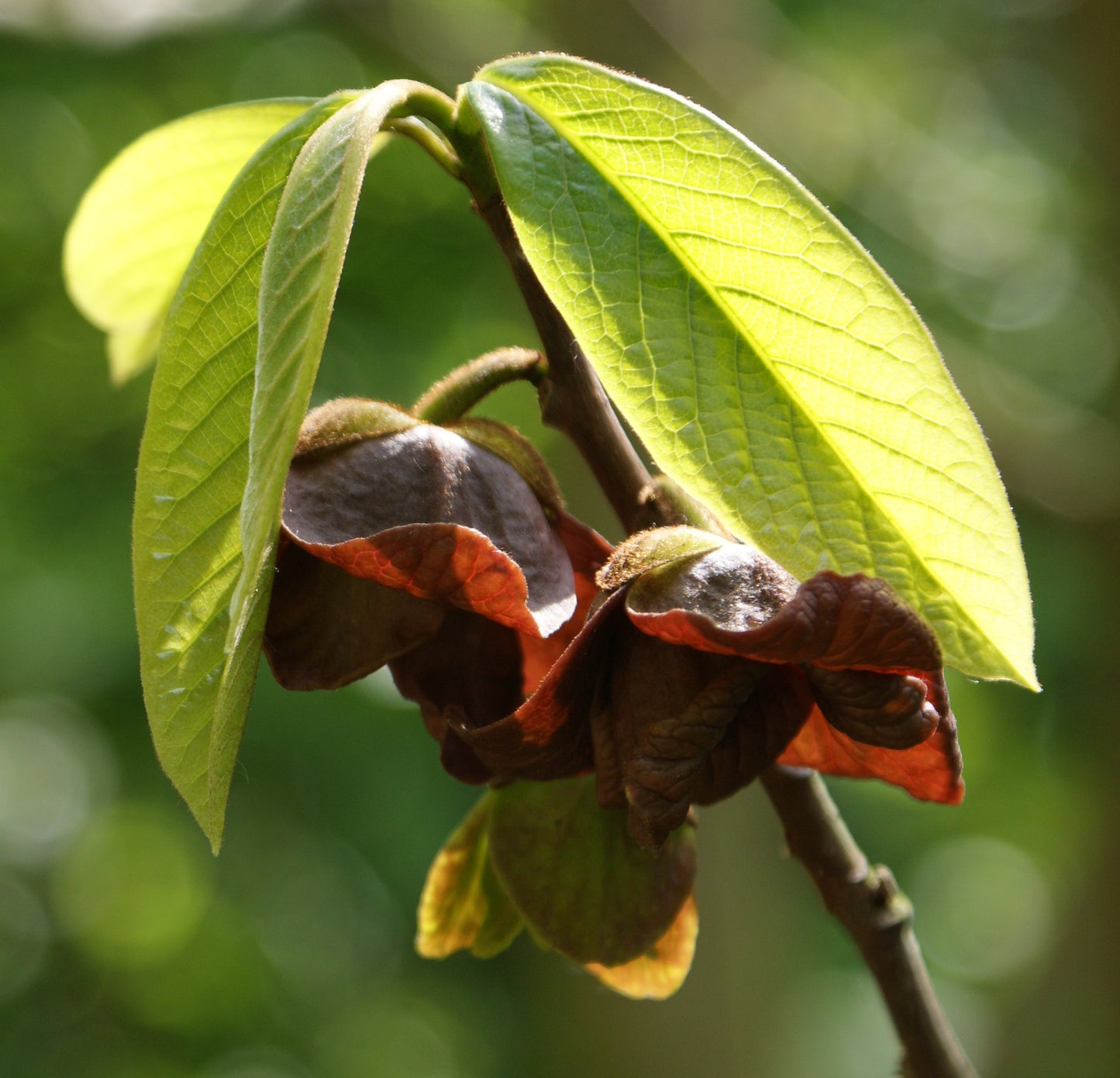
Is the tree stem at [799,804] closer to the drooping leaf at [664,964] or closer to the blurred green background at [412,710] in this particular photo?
the drooping leaf at [664,964]

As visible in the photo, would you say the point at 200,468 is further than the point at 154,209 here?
No

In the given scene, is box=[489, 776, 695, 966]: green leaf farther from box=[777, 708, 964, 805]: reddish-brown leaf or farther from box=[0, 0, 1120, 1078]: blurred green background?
box=[0, 0, 1120, 1078]: blurred green background

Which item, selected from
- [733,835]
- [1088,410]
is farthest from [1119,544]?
[733,835]

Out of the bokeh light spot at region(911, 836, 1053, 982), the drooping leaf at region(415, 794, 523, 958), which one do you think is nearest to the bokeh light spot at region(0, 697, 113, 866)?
the bokeh light spot at region(911, 836, 1053, 982)

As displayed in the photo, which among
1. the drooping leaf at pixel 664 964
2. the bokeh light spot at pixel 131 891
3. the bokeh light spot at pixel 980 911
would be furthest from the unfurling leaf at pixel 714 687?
the bokeh light spot at pixel 980 911

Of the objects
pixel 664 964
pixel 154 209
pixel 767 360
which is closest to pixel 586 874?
pixel 664 964

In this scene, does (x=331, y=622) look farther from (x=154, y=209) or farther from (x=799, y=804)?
(x=154, y=209)

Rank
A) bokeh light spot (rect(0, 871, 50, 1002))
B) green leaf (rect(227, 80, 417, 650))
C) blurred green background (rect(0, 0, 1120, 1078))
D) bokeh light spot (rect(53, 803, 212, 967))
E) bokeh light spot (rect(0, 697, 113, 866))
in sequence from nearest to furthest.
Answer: green leaf (rect(227, 80, 417, 650)), blurred green background (rect(0, 0, 1120, 1078)), bokeh light spot (rect(0, 697, 113, 866)), bokeh light spot (rect(53, 803, 212, 967)), bokeh light spot (rect(0, 871, 50, 1002))
